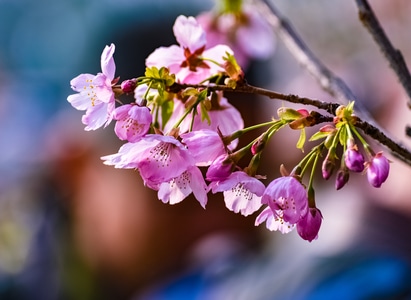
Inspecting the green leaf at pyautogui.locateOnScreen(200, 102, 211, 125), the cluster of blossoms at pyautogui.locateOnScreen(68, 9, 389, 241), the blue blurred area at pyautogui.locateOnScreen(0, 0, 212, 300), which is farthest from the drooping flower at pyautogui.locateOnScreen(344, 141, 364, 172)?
the blue blurred area at pyautogui.locateOnScreen(0, 0, 212, 300)

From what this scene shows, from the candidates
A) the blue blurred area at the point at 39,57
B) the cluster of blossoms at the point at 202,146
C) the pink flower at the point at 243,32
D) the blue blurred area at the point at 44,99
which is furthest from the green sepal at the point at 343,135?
the blue blurred area at the point at 39,57

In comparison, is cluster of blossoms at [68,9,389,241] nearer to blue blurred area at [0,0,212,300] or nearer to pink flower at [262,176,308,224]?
→ pink flower at [262,176,308,224]

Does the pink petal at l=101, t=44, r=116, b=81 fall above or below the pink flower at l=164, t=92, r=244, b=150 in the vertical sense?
above

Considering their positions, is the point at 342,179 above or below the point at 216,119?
below

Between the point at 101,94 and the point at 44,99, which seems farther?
the point at 44,99

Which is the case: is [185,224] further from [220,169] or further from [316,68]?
[220,169]

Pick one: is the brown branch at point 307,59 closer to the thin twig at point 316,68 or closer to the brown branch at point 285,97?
the thin twig at point 316,68

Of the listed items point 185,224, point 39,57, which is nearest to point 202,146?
point 185,224
